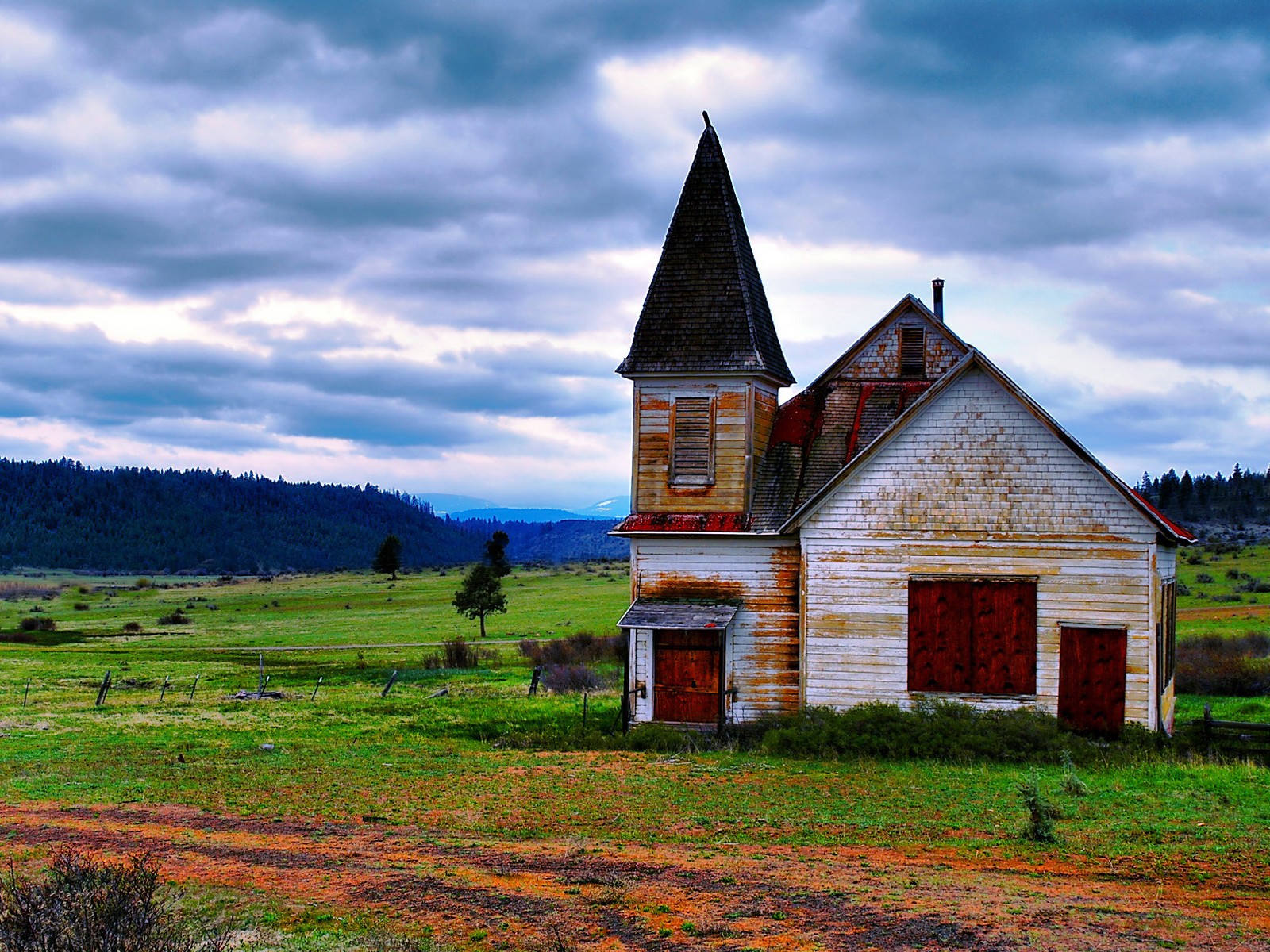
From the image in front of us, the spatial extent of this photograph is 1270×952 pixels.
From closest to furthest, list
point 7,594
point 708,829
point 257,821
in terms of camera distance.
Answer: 1. point 708,829
2. point 257,821
3. point 7,594

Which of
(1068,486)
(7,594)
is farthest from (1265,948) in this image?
(7,594)

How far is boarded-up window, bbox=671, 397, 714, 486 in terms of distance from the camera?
24391 mm

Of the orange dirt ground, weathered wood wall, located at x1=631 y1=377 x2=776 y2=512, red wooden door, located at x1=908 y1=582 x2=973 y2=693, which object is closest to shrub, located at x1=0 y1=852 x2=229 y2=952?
the orange dirt ground

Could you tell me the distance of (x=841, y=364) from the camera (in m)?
26.3

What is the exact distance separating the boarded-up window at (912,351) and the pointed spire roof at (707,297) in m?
2.64

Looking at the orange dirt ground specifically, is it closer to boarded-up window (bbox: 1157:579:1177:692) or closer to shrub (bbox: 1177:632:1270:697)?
boarded-up window (bbox: 1157:579:1177:692)

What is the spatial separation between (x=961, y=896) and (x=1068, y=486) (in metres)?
11.6

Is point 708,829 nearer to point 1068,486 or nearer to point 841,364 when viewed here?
point 1068,486

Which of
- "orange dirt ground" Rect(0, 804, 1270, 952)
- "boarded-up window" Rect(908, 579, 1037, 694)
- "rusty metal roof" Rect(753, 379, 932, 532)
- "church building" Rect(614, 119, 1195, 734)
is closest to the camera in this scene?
"orange dirt ground" Rect(0, 804, 1270, 952)

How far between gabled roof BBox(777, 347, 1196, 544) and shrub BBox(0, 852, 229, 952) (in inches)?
573

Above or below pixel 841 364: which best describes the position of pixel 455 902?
below

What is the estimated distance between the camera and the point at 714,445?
2445 centimetres

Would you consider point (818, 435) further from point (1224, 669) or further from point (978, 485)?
point (1224, 669)

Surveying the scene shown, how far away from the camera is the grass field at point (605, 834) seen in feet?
35.4
